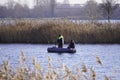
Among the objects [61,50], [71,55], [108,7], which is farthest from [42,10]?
[71,55]

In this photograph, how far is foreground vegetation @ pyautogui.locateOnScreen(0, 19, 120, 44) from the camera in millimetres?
38688

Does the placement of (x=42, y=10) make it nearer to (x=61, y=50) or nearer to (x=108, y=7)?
(x=108, y=7)

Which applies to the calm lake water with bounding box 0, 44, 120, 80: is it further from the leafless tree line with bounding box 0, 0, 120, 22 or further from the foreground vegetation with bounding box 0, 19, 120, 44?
the leafless tree line with bounding box 0, 0, 120, 22

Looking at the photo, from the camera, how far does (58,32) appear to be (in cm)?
3934

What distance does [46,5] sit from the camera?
124750mm

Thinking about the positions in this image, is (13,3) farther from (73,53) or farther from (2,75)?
(2,75)

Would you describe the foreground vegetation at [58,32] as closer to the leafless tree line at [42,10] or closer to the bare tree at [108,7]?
the bare tree at [108,7]

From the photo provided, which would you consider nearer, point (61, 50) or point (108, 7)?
point (61, 50)

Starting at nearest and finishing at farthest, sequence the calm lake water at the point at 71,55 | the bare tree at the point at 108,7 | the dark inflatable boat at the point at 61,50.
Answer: the calm lake water at the point at 71,55
the dark inflatable boat at the point at 61,50
the bare tree at the point at 108,7

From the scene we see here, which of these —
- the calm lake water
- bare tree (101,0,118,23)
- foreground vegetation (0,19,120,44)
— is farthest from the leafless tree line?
the calm lake water

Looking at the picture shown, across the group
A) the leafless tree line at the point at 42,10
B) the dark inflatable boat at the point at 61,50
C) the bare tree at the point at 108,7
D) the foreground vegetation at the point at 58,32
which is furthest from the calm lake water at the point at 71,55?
the leafless tree line at the point at 42,10

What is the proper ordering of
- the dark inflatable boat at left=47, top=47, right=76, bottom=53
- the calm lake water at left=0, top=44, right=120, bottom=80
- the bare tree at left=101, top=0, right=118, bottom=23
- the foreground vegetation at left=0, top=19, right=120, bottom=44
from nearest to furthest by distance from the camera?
the calm lake water at left=0, top=44, right=120, bottom=80
the dark inflatable boat at left=47, top=47, right=76, bottom=53
the foreground vegetation at left=0, top=19, right=120, bottom=44
the bare tree at left=101, top=0, right=118, bottom=23

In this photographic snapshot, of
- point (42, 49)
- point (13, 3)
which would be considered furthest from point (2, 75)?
point (13, 3)

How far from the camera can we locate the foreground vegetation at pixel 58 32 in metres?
38.7
